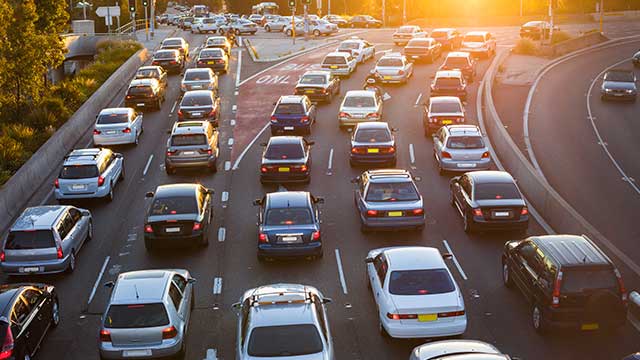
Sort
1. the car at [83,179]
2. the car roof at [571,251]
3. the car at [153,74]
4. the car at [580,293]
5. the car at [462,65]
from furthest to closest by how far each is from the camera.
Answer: the car at [462,65]
the car at [153,74]
the car at [83,179]
the car roof at [571,251]
the car at [580,293]

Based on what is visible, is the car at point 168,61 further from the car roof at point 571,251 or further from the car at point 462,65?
the car roof at point 571,251

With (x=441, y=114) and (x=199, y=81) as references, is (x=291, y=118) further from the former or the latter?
(x=199, y=81)

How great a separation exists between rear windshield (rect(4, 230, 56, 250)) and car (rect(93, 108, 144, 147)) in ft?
41.0

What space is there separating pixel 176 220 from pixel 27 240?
12.4ft

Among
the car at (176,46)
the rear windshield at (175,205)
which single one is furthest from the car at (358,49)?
the rear windshield at (175,205)

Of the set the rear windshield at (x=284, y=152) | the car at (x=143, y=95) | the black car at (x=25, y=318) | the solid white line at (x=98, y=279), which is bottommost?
the solid white line at (x=98, y=279)

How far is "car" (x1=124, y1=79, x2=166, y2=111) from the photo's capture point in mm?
39125

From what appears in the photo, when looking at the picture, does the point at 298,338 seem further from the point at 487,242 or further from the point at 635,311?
the point at 487,242

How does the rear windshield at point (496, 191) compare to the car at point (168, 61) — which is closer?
the rear windshield at point (496, 191)

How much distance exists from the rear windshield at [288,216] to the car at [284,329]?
5.67 metres

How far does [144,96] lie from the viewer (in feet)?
129

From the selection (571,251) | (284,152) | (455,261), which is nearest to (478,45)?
(284,152)

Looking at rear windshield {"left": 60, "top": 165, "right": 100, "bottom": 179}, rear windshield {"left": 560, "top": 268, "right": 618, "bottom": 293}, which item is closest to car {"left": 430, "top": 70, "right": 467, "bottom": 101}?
rear windshield {"left": 60, "top": 165, "right": 100, "bottom": 179}

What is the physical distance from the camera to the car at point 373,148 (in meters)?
29.3
